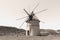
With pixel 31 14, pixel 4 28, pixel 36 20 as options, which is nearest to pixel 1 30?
pixel 4 28

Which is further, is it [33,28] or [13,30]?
[13,30]

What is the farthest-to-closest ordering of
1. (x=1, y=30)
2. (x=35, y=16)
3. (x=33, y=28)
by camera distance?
1. (x=1, y=30)
2. (x=35, y=16)
3. (x=33, y=28)

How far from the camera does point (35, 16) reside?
1430 inches

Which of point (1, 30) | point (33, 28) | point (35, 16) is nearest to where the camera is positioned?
point (33, 28)

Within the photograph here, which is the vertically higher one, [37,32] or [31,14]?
[31,14]

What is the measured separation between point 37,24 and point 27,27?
2.14m

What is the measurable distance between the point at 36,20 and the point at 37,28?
4.96 ft

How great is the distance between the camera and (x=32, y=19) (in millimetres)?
34469

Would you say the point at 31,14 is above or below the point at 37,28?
above

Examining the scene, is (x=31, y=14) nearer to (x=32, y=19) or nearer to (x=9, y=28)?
(x=32, y=19)

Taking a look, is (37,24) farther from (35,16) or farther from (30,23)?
(35,16)

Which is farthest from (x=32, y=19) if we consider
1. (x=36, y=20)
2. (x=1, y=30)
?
(x=1, y=30)

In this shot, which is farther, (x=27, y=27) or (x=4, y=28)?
(x=4, y=28)

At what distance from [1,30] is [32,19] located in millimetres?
23393
